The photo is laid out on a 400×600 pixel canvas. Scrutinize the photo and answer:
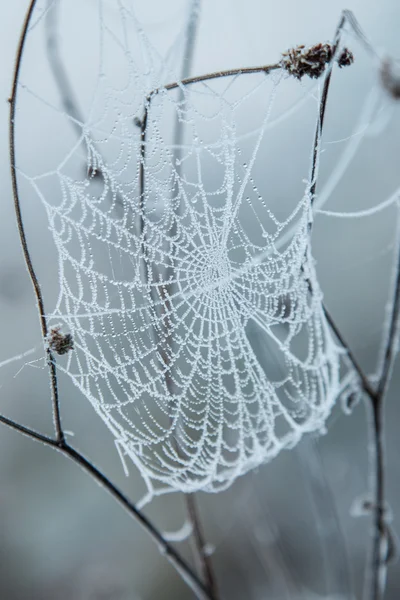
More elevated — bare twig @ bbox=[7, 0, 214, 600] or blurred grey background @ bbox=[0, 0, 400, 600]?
→ bare twig @ bbox=[7, 0, 214, 600]

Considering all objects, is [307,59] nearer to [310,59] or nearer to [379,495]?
[310,59]

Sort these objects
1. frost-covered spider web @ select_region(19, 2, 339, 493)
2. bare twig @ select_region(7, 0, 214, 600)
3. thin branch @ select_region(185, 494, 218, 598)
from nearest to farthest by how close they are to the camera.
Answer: bare twig @ select_region(7, 0, 214, 600)
thin branch @ select_region(185, 494, 218, 598)
frost-covered spider web @ select_region(19, 2, 339, 493)

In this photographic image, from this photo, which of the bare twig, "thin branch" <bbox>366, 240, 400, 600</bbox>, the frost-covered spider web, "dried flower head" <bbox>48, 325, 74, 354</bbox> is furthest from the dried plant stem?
"dried flower head" <bbox>48, 325, 74, 354</bbox>

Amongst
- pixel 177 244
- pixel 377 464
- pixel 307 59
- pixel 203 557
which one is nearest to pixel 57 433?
pixel 203 557

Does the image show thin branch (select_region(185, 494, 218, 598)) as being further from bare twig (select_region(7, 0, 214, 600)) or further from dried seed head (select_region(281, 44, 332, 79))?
dried seed head (select_region(281, 44, 332, 79))

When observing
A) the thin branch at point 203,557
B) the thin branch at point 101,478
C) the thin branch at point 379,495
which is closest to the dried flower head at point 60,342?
the thin branch at point 101,478

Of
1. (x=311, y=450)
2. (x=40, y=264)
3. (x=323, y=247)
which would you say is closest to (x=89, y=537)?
(x=40, y=264)

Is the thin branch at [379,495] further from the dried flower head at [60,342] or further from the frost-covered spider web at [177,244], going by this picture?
the dried flower head at [60,342]

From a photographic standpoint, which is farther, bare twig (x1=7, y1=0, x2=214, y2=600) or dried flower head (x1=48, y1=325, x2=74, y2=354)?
dried flower head (x1=48, y1=325, x2=74, y2=354)

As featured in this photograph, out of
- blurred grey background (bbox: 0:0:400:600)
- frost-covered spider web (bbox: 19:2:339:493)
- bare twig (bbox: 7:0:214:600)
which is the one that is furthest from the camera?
blurred grey background (bbox: 0:0:400:600)
